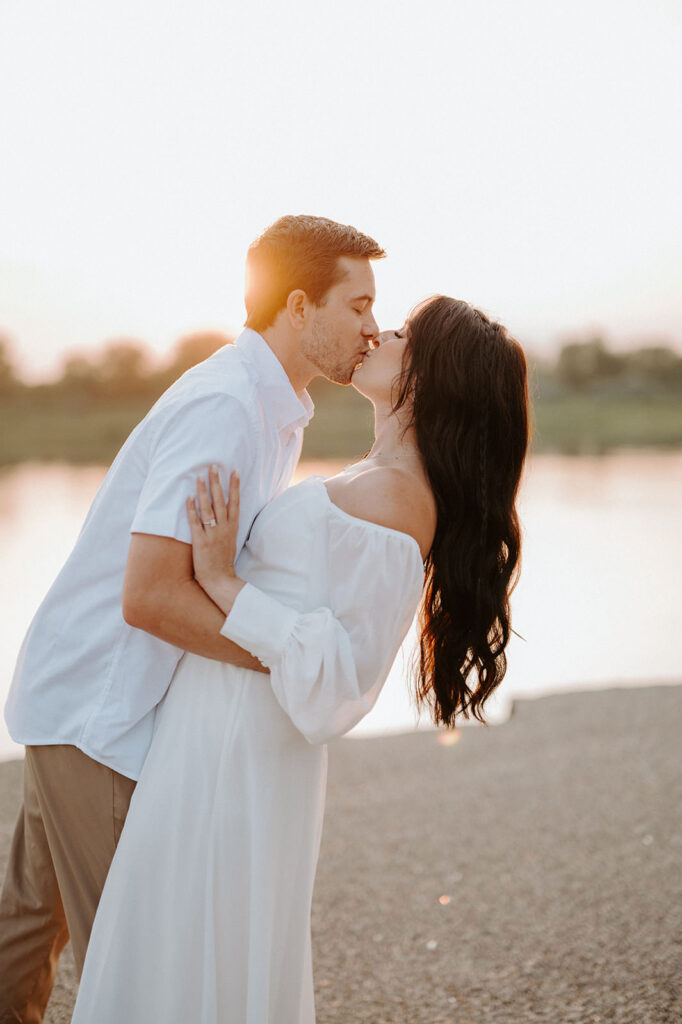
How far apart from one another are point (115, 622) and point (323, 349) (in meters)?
0.83

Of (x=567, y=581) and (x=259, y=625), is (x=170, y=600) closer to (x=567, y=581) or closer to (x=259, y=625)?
(x=259, y=625)

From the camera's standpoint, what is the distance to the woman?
2.04 meters

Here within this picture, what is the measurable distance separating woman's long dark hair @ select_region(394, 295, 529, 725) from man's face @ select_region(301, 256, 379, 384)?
152 mm

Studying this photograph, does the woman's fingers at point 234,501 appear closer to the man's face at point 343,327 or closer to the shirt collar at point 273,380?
the shirt collar at point 273,380

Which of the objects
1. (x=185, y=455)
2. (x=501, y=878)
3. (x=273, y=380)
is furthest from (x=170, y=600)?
(x=501, y=878)

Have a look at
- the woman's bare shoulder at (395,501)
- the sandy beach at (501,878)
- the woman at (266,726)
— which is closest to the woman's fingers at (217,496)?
the woman at (266,726)

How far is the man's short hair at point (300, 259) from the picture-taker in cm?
238

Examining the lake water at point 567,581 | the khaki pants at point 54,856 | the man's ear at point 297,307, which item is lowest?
the lake water at point 567,581

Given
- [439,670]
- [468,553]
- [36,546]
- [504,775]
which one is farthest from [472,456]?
[36,546]

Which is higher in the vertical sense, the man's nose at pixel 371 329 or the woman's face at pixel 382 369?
the man's nose at pixel 371 329

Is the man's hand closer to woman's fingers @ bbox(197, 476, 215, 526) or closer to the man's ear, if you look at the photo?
woman's fingers @ bbox(197, 476, 215, 526)

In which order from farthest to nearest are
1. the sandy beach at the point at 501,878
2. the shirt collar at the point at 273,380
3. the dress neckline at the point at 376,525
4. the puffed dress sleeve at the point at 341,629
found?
the sandy beach at the point at 501,878 → the shirt collar at the point at 273,380 → the dress neckline at the point at 376,525 → the puffed dress sleeve at the point at 341,629

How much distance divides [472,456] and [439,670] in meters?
0.56

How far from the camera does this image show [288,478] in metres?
2.50
